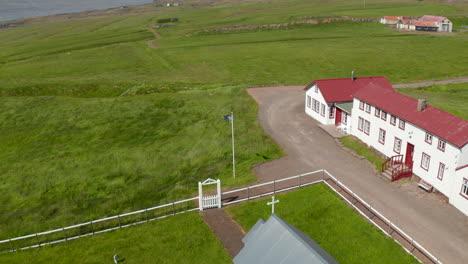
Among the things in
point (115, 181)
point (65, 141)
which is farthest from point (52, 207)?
point (65, 141)

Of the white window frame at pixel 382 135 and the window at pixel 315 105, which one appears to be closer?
the white window frame at pixel 382 135

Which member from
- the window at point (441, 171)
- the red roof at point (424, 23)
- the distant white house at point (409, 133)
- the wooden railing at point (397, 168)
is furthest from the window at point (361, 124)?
the red roof at point (424, 23)

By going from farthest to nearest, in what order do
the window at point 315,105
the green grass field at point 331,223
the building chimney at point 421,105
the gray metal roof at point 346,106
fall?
1. the window at point 315,105
2. the gray metal roof at point 346,106
3. the building chimney at point 421,105
4. the green grass field at point 331,223

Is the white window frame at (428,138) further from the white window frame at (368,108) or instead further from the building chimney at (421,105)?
the white window frame at (368,108)

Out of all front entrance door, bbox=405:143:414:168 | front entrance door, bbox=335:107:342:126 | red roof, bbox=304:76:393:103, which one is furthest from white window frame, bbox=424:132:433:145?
red roof, bbox=304:76:393:103

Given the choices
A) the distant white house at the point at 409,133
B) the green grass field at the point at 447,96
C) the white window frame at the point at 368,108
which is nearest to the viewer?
the distant white house at the point at 409,133

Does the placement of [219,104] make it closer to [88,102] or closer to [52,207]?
[88,102]
